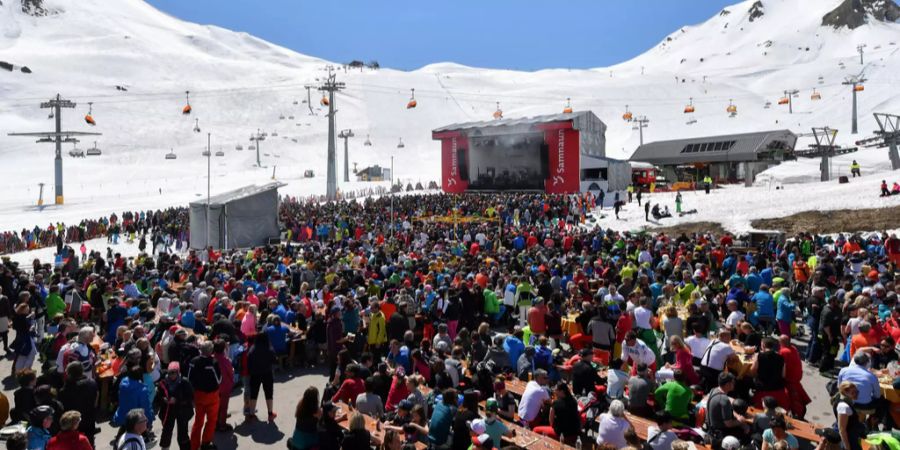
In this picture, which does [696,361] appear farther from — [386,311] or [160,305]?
[160,305]

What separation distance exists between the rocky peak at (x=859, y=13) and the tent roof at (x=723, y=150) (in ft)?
443

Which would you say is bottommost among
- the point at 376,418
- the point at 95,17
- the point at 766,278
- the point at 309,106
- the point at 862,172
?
the point at 376,418

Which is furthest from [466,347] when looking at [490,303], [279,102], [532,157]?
[279,102]

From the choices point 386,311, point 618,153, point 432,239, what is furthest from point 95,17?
point 386,311

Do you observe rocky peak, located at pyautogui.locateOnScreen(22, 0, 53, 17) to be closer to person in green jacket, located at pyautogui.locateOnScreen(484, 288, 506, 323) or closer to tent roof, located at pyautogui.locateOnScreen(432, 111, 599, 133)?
tent roof, located at pyautogui.locateOnScreen(432, 111, 599, 133)

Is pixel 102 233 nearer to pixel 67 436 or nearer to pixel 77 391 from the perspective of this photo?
pixel 77 391

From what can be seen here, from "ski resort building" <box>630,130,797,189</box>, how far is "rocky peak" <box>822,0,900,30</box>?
13584cm

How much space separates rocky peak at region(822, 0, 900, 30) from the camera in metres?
162

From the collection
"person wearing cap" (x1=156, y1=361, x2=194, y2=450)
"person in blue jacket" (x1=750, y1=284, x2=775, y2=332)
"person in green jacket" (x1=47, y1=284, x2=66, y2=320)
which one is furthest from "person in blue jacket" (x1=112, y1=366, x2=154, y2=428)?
"person in blue jacket" (x1=750, y1=284, x2=775, y2=332)

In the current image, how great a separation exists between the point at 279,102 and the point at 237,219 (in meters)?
79.1

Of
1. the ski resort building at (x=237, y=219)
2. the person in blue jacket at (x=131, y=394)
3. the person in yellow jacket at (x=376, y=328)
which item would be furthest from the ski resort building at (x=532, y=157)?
the person in blue jacket at (x=131, y=394)

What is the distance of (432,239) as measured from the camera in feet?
73.6

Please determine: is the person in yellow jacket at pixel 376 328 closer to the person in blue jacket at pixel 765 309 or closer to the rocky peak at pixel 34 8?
Answer: the person in blue jacket at pixel 765 309

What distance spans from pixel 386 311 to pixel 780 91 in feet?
373
